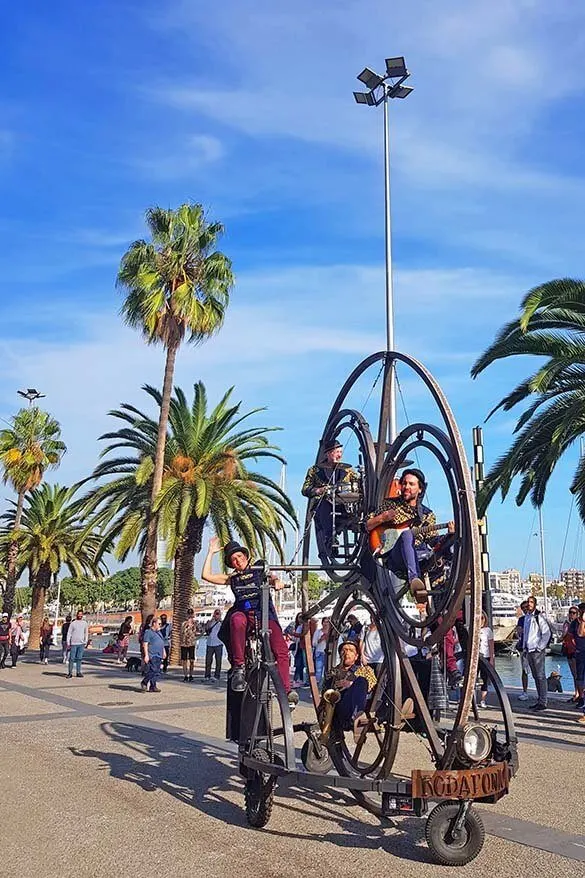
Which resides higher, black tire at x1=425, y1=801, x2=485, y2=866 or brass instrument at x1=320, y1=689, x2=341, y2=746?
brass instrument at x1=320, y1=689, x2=341, y2=746

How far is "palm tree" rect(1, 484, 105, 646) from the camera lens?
35219mm

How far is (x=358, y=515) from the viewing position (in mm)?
7672

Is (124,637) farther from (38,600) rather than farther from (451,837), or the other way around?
(451,837)

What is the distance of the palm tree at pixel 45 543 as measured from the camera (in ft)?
116

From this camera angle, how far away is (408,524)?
6.47 metres

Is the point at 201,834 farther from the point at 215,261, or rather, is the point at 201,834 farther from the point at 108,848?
the point at 215,261

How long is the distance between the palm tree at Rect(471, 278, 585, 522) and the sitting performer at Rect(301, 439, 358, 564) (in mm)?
7737

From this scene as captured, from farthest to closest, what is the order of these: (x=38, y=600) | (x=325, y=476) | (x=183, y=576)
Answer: (x=38, y=600) < (x=183, y=576) < (x=325, y=476)

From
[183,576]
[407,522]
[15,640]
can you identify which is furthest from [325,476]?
[15,640]

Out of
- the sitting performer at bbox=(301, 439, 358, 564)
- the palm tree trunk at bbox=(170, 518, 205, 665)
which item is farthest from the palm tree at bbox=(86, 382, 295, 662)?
the sitting performer at bbox=(301, 439, 358, 564)

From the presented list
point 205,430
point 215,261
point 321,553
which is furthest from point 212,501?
point 321,553

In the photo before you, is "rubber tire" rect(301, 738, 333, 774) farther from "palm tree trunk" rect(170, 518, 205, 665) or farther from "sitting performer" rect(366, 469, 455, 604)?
"palm tree trunk" rect(170, 518, 205, 665)

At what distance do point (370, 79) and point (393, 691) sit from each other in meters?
18.0

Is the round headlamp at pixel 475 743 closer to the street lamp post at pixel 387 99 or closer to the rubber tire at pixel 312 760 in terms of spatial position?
the rubber tire at pixel 312 760
